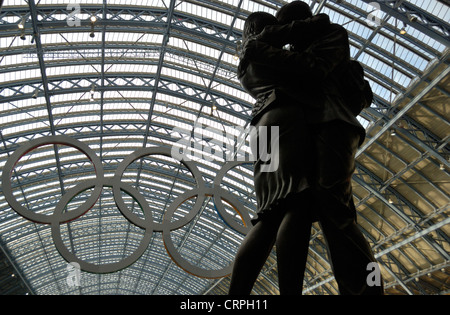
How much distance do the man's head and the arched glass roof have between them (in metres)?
12.1

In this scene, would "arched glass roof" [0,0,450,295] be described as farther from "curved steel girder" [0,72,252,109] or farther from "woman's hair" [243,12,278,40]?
"woman's hair" [243,12,278,40]

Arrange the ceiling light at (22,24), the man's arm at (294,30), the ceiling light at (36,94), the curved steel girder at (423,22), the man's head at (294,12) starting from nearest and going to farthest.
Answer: the man's arm at (294,30), the man's head at (294,12), the curved steel girder at (423,22), the ceiling light at (22,24), the ceiling light at (36,94)

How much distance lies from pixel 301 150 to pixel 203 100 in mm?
23390

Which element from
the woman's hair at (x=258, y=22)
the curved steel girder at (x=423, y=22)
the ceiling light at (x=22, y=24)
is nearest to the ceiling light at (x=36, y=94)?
the ceiling light at (x=22, y=24)

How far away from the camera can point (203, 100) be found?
26.0 metres

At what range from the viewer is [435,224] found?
21.9 metres

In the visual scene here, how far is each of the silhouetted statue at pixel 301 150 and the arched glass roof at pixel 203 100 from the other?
1198 cm

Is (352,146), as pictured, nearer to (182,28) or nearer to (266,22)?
(266,22)

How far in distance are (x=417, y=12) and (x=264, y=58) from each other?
49.3 ft

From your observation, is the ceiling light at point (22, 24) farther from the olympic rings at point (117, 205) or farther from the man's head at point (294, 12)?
the man's head at point (294, 12)

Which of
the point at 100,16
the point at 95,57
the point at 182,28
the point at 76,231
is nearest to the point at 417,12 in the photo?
the point at 182,28

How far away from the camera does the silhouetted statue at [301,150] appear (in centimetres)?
275

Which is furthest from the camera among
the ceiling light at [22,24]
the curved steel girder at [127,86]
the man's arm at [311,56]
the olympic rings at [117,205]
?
the curved steel girder at [127,86]

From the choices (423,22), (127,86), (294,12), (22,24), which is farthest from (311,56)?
(127,86)
